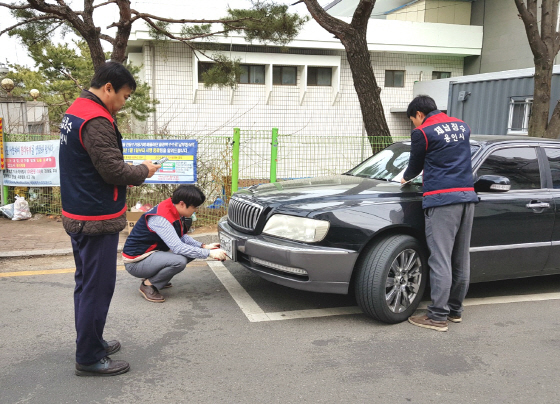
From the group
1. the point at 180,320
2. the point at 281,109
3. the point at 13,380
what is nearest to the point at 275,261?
the point at 180,320

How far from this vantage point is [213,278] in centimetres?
530

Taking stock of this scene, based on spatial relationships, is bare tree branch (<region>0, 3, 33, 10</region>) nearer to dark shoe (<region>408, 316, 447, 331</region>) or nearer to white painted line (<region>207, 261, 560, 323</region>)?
white painted line (<region>207, 261, 560, 323</region>)

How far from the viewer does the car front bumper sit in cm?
382

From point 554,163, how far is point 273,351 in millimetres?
3323

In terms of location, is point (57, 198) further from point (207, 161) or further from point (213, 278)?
point (213, 278)

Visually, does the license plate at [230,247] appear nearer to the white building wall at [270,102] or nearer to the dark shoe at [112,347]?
the dark shoe at [112,347]

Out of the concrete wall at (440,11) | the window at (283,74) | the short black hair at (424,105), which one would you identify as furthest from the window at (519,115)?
the short black hair at (424,105)

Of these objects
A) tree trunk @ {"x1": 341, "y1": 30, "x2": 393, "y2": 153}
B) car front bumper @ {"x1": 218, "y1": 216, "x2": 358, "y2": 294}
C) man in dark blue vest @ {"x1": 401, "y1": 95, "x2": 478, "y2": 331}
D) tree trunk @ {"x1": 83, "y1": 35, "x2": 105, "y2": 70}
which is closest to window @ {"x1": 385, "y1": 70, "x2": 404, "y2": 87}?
tree trunk @ {"x1": 341, "y1": 30, "x2": 393, "y2": 153}

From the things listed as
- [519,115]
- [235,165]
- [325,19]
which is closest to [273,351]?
[235,165]

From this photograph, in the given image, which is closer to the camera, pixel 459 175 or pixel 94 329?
pixel 94 329

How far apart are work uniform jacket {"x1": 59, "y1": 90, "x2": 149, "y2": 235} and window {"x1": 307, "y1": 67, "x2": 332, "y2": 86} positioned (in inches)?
583

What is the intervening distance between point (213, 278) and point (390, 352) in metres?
2.33

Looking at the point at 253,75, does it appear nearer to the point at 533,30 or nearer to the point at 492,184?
the point at 533,30

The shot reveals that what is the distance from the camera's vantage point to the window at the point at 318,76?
17.1 meters
